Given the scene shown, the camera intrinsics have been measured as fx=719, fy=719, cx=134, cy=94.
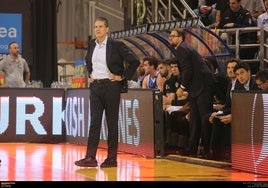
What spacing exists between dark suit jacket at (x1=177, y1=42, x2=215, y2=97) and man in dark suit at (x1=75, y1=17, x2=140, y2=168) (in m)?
1.40

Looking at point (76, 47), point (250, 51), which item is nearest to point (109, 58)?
point (250, 51)

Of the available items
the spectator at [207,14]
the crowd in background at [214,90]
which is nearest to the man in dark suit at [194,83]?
the crowd in background at [214,90]

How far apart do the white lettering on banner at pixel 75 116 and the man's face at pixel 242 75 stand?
477 centimetres

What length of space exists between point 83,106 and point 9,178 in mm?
5717

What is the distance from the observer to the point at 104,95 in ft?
34.7

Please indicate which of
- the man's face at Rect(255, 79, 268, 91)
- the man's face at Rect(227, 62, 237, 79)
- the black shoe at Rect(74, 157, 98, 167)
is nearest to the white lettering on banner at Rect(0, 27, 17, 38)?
the man's face at Rect(227, 62, 237, 79)

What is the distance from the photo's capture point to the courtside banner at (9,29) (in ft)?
68.2

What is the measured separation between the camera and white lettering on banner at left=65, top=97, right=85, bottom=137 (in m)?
15.1

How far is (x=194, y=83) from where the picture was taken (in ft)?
39.1

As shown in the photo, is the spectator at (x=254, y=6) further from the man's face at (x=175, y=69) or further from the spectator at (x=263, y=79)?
the spectator at (x=263, y=79)

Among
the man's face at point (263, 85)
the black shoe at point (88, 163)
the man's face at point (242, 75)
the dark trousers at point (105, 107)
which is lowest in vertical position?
the black shoe at point (88, 163)

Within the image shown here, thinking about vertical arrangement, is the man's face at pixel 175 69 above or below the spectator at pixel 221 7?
below

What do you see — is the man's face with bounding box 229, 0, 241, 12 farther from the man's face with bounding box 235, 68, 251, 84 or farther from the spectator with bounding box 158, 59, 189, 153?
the man's face with bounding box 235, 68, 251, 84

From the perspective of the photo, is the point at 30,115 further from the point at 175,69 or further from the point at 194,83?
the point at 194,83
